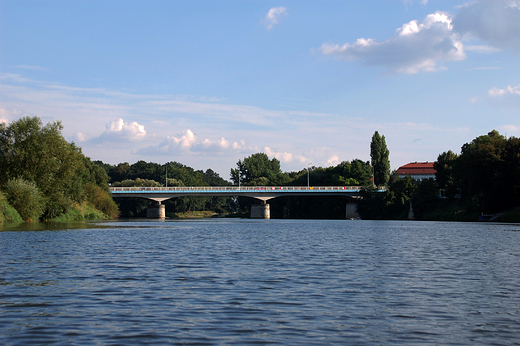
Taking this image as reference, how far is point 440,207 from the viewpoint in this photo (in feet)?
339

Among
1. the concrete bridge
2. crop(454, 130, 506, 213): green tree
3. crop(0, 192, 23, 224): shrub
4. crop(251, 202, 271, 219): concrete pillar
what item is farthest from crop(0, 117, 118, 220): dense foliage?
crop(251, 202, 271, 219): concrete pillar

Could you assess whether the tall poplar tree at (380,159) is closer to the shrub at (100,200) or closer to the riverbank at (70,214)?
the shrub at (100,200)

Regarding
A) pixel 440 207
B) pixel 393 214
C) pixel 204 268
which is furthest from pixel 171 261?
pixel 393 214

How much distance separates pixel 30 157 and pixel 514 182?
68.2 meters

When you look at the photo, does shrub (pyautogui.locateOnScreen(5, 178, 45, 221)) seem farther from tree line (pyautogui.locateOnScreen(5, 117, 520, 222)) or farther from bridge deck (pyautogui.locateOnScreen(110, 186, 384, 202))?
bridge deck (pyautogui.locateOnScreen(110, 186, 384, 202))

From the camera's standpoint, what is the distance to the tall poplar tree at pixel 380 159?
137875 millimetres

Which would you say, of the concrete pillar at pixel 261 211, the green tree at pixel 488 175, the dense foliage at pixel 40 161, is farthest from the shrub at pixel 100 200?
the green tree at pixel 488 175

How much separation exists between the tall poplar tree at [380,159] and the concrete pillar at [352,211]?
495 inches

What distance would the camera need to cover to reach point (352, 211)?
132 metres

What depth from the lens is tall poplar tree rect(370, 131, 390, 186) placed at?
138 metres

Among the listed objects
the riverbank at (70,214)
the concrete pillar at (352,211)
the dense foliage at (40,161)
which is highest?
the dense foliage at (40,161)

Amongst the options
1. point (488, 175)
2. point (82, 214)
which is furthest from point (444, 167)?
point (82, 214)

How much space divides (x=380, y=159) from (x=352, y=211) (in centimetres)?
1751

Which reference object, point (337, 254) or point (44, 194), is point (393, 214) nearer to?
point (44, 194)
